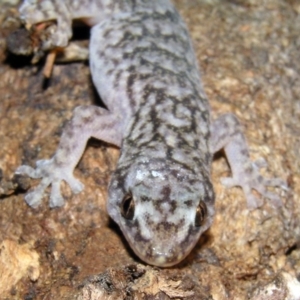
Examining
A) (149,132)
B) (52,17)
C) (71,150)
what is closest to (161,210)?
(149,132)

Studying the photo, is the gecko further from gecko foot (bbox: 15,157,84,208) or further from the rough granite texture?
the rough granite texture

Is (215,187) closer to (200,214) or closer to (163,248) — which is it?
(200,214)

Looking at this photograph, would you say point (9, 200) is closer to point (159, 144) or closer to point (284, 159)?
point (159, 144)

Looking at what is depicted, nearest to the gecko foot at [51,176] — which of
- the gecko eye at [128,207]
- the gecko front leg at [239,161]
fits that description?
the gecko eye at [128,207]

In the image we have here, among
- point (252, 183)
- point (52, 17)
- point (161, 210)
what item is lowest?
point (252, 183)

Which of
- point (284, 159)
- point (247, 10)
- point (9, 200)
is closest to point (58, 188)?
point (9, 200)

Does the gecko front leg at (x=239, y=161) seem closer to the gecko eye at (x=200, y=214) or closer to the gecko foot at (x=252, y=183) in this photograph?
the gecko foot at (x=252, y=183)
